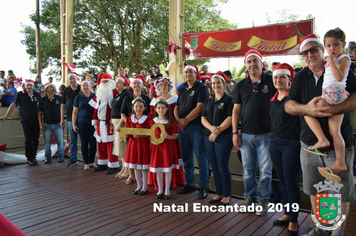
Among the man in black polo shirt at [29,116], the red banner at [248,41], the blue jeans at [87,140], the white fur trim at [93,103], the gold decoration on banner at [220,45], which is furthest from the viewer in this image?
the gold decoration on banner at [220,45]

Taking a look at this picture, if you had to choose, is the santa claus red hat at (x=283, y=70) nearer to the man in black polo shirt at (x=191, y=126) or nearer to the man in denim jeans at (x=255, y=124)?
the man in denim jeans at (x=255, y=124)

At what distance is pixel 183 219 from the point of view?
3.24 meters

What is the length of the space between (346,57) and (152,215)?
2.71 metres

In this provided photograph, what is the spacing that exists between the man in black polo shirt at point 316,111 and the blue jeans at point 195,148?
5.68ft

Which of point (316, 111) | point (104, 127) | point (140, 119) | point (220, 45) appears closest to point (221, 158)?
point (140, 119)

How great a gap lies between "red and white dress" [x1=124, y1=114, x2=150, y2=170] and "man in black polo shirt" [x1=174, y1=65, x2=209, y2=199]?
1.81ft

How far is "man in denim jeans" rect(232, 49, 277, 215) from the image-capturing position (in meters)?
3.24

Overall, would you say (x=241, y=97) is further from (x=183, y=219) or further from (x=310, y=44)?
(x=183, y=219)

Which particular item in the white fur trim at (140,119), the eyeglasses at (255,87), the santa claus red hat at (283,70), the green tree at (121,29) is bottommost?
the white fur trim at (140,119)

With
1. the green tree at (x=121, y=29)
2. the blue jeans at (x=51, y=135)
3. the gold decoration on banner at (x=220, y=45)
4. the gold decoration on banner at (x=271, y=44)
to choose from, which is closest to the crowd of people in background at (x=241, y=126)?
the blue jeans at (x=51, y=135)

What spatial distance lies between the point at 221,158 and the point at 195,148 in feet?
1.77

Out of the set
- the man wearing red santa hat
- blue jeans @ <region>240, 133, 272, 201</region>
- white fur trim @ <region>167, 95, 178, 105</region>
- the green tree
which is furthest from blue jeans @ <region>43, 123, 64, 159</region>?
the green tree

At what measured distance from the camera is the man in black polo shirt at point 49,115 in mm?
6234

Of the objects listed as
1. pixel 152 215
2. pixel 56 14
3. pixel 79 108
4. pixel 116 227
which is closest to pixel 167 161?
pixel 152 215
